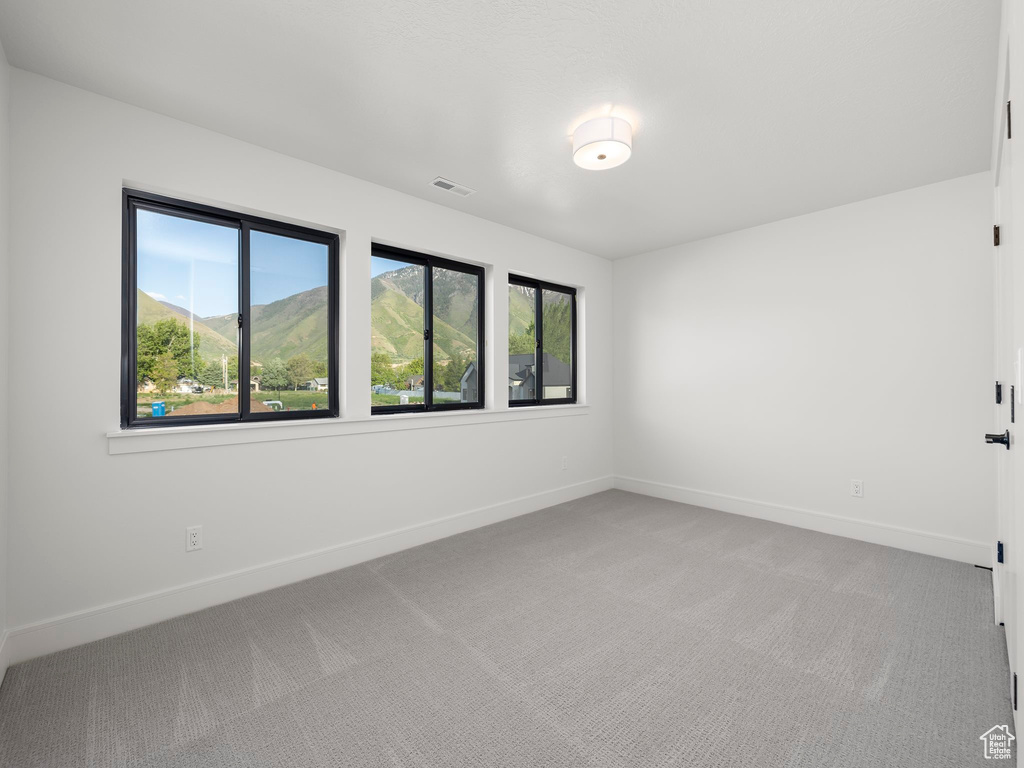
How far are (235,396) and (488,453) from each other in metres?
1.99

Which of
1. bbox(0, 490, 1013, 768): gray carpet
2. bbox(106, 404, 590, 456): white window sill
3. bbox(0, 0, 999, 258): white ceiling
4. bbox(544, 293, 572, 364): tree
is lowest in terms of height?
bbox(0, 490, 1013, 768): gray carpet

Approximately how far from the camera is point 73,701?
1.81 meters

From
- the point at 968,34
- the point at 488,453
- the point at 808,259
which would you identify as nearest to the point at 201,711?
the point at 488,453

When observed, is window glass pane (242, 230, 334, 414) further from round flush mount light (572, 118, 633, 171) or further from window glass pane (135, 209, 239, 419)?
round flush mount light (572, 118, 633, 171)

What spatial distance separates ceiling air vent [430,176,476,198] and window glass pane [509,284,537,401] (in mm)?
1172

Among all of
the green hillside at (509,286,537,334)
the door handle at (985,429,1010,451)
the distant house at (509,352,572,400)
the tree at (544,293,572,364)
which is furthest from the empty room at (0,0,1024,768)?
the tree at (544,293,572,364)

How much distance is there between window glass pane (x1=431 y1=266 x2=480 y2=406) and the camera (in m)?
3.88

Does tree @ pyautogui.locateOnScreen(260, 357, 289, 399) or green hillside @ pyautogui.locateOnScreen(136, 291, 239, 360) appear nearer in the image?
green hillside @ pyautogui.locateOnScreen(136, 291, 239, 360)

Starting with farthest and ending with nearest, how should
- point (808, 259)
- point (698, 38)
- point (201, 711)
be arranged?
point (808, 259) → point (698, 38) → point (201, 711)

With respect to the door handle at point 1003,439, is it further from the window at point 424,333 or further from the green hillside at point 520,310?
the green hillside at point 520,310

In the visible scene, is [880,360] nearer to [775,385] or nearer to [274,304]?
[775,385]

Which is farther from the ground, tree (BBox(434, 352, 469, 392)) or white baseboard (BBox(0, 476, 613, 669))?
tree (BBox(434, 352, 469, 392))

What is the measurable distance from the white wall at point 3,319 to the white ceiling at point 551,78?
0.23 meters

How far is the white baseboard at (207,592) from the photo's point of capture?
2.11 meters
